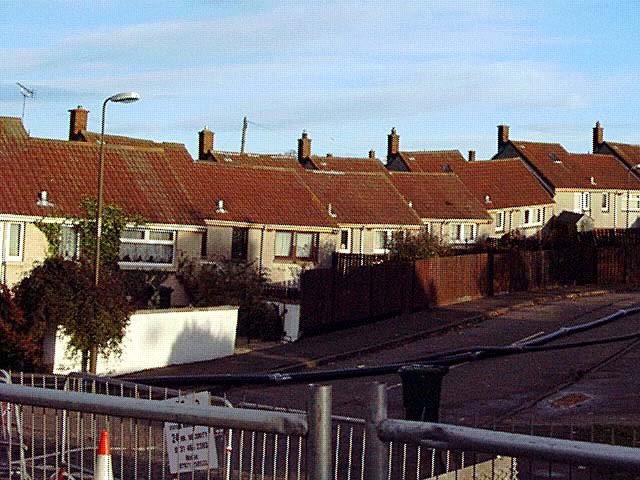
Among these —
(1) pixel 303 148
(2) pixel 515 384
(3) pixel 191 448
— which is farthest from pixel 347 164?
(3) pixel 191 448

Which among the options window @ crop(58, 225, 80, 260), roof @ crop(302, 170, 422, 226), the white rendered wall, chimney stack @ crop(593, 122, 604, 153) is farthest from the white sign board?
chimney stack @ crop(593, 122, 604, 153)

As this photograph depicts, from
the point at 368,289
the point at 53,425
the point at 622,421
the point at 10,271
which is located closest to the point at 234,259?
the point at 10,271

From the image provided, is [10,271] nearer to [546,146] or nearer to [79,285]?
[79,285]

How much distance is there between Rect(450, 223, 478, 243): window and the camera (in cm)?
6203

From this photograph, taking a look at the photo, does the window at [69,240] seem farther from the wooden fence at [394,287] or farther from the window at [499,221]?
the window at [499,221]

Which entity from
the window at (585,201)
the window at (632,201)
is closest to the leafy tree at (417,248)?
the window at (585,201)

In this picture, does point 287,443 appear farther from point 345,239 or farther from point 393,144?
point 393,144

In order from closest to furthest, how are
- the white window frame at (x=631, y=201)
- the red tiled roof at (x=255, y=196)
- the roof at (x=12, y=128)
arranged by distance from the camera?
the roof at (x=12, y=128) → the red tiled roof at (x=255, y=196) → the white window frame at (x=631, y=201)

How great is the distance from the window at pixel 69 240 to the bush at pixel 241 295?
3.78 metres

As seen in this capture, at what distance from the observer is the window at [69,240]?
37.2m

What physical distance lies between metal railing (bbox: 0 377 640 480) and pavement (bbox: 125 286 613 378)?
17.2 meters

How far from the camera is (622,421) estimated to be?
15.3m

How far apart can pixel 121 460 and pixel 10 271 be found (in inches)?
1233

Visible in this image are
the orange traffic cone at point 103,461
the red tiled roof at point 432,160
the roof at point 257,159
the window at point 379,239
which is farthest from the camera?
the red tiled roof at point 432,160
